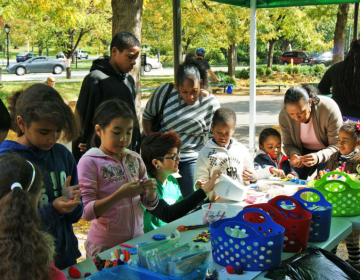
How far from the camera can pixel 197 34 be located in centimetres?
2181

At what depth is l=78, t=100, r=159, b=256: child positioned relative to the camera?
244 centimetres

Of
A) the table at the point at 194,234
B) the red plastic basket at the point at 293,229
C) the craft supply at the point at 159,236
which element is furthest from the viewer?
the craft supply at the point at 159,236

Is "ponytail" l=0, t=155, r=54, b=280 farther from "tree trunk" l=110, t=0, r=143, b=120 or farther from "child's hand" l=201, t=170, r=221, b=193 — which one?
"tree trunk" l=110, t=0, r=143, b=120

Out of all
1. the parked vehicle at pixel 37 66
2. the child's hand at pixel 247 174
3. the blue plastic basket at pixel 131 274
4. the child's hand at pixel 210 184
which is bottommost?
the child's hand at pixel 247 174

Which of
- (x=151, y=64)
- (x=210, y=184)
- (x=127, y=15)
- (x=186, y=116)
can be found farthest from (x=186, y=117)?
(x=151, y=64)

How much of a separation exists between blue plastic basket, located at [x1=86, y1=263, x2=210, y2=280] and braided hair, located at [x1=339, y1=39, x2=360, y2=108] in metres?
3.21

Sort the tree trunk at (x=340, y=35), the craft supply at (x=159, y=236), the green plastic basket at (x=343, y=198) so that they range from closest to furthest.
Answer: the craft supply at (x=159, y=236), the green plastic basket at (x=343, y=198), the tree trunk at (x=340, y=35)

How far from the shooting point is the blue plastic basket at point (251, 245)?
1887 millimetres

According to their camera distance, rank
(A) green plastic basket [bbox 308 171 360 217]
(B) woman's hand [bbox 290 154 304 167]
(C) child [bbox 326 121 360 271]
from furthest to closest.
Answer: (B) woman's hand [bbox 290 154 304 167]
(C) child [bbox 326 121 360 271]
(A) green plastic basket [bbox 308 171 360 217]

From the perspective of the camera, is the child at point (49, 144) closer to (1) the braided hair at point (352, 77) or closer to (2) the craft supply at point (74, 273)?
(2) the craft supply at point (74, 273)

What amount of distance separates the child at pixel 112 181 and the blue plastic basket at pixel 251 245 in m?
0.54

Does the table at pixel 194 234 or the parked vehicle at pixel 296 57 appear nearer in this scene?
the table at pixel 194 234

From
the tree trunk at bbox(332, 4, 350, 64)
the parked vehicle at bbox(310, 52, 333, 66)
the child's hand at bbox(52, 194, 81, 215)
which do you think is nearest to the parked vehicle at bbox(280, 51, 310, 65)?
the parked vehicle at bbox(310, 52, 333, 66)

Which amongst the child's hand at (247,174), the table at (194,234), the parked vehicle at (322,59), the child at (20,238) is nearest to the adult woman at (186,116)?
the child's hand at (247,174)
